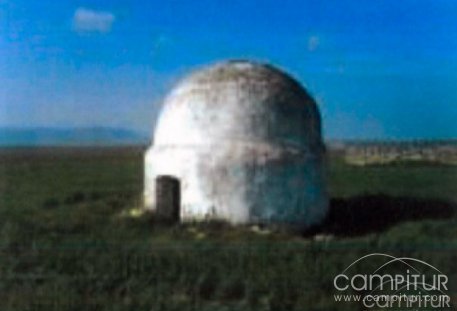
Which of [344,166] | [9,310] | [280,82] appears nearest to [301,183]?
[344,166]

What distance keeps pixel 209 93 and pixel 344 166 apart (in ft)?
4.61

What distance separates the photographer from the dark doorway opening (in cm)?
722

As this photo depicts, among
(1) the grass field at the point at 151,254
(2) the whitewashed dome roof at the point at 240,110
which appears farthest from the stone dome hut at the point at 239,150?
(1) the grass field at the point at 151,254

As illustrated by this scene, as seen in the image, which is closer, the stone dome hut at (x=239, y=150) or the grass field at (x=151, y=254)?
the grass field at (x=151, y=254)

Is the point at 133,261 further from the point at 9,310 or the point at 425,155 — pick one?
the point at 425,155

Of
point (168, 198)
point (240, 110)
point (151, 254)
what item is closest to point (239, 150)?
point (240, 110)

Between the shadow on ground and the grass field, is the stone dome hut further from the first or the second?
the grass field

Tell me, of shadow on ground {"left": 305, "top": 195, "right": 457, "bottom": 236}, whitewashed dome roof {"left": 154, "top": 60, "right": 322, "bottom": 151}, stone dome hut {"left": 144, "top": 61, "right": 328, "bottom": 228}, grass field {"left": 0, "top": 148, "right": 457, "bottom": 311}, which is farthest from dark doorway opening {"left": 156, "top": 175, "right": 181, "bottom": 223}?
shadow on ground {"left": 305, "top": 195, "right": 457, "bottom": 236}

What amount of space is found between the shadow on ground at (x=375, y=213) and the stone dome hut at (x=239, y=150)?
0.60ft

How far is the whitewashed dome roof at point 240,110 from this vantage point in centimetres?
764

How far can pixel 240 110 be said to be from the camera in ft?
25.2

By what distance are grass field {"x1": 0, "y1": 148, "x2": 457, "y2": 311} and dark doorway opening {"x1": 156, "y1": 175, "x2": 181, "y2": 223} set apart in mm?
524

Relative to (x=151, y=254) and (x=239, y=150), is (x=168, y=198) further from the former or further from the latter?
(x=151, y=254)

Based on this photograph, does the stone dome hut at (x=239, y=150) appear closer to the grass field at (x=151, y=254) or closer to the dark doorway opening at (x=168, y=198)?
the dark doorway opening at (x=168, y=198)
